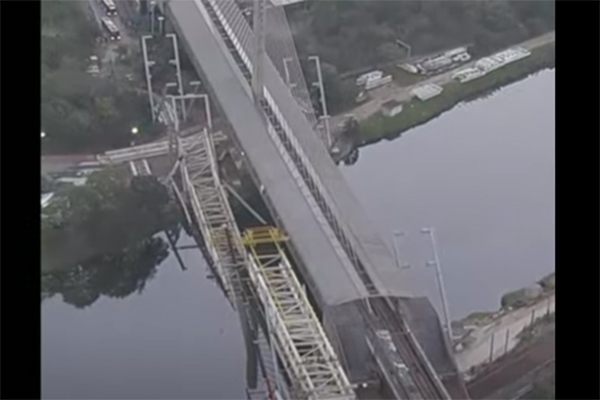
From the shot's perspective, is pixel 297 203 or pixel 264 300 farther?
pixel 297 203

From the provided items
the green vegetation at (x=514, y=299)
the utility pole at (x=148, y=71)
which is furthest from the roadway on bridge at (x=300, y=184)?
the green vegetation at (x=514, y=299)

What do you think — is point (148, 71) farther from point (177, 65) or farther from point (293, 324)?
point (293, 324)

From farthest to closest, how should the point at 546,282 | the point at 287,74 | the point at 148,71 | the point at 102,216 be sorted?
1. the point at 287,74
2. the point at 148,71
3. the point at 102,216
4. the point at 546,282

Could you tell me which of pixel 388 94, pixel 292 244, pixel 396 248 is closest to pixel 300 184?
pixel 292 244

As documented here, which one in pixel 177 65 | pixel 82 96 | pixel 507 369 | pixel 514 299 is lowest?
pixel 507 369

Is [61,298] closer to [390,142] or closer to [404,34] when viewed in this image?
[390,142]

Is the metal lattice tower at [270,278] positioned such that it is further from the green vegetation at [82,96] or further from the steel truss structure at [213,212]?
the green vegetation at [82,96]
